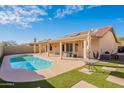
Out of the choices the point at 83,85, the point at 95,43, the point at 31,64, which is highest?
the point at 95,43

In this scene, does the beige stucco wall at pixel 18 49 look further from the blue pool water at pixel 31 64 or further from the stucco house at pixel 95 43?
the stucco house at pixel 95 43

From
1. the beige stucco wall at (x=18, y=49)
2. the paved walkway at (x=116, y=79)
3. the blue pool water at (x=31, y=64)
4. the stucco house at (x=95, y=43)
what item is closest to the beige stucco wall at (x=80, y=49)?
the stucco house at (x=95, y=43)

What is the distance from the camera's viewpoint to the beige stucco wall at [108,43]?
19828mm

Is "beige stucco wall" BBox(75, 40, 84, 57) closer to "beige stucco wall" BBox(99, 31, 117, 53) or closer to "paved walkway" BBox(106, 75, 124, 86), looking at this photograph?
"beige stucco wall" BBox(99, 31, 117, 53)

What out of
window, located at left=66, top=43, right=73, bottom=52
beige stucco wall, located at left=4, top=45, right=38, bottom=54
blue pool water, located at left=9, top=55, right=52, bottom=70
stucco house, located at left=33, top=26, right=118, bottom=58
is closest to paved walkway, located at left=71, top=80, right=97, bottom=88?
blue pool water, located at left=9, top=55, right=52, bottom=70

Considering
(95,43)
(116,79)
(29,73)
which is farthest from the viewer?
(95,43)

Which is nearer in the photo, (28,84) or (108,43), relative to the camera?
(28,84)

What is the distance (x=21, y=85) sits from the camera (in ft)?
28.3

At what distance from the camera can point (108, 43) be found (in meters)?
21.1

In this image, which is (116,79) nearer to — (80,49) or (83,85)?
(83,85)

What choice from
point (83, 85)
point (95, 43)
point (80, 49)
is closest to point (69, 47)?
point (80, 49)
